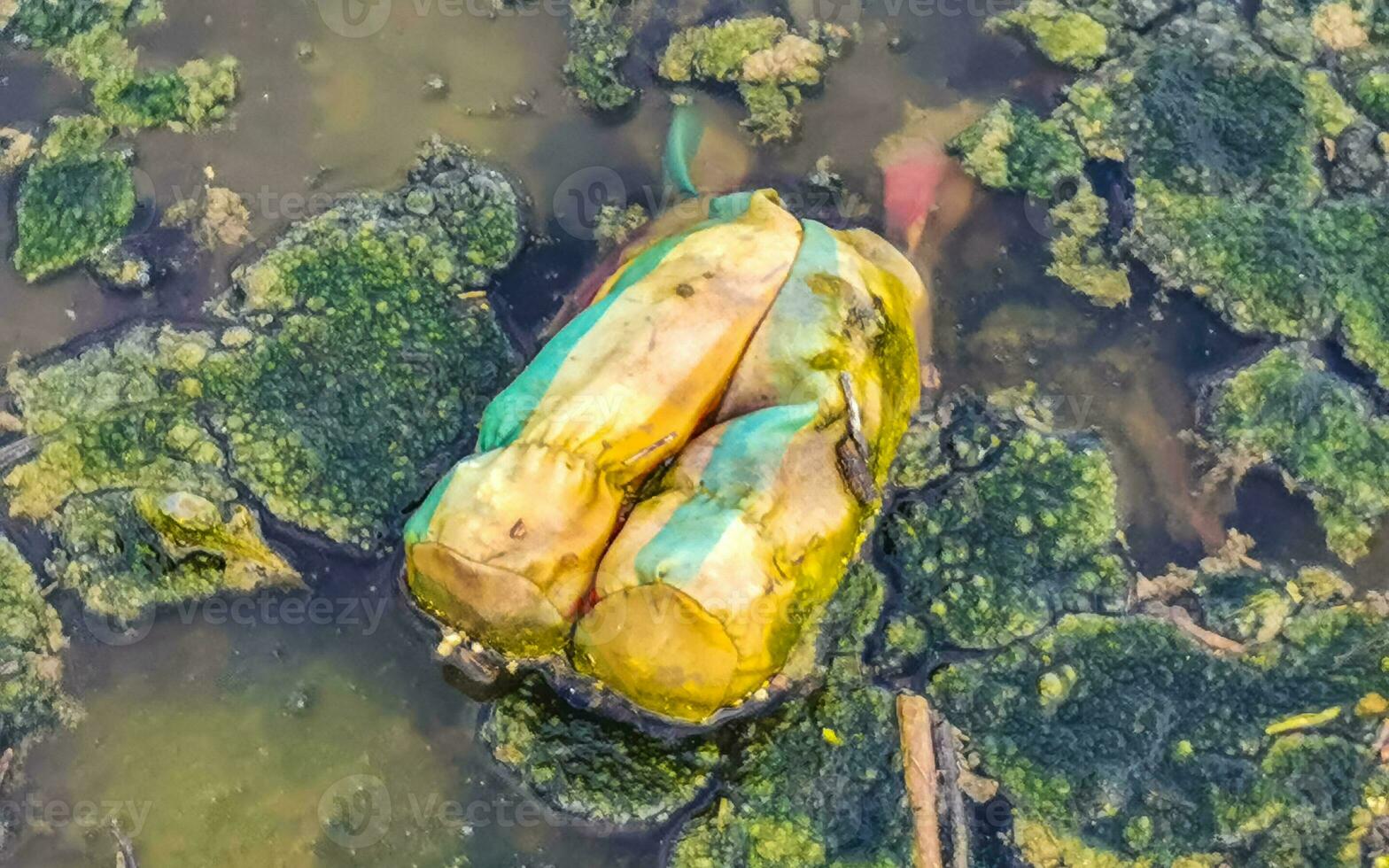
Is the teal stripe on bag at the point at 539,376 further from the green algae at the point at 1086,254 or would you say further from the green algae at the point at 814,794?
the green algae at the point at 1086,254

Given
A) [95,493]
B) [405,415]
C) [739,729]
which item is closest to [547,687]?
[739,729]

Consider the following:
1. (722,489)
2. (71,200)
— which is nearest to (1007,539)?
(722,489)

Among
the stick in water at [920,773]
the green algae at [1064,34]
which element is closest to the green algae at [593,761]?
the stick in water at [920,773]

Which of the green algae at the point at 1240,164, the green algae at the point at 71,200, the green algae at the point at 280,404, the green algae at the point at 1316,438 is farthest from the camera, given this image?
the green algae at the point at 1240,164

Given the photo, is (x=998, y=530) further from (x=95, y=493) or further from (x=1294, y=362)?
(x=95, y=493)

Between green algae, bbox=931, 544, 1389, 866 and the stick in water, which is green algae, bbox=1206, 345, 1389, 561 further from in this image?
the stick in water
